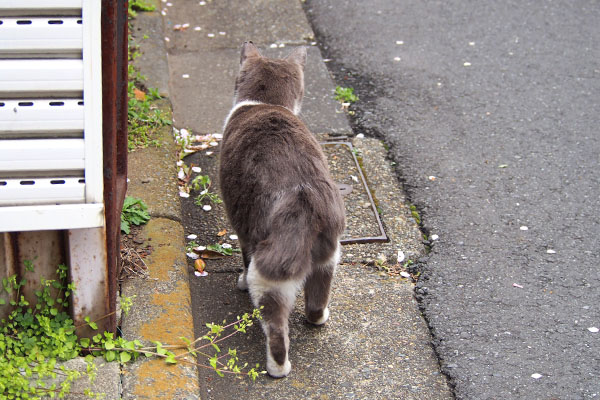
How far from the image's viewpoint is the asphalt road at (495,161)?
3.17 metres

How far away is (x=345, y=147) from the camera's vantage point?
15.3ft

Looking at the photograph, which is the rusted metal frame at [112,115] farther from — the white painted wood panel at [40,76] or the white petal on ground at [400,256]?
the white petal on ground at [400,256]

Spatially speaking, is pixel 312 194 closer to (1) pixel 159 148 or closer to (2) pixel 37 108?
(2) pixel 37 108

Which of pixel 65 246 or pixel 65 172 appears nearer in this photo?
→ pixel 65 172

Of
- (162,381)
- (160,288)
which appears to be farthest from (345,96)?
(162,381)

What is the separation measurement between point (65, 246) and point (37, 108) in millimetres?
620

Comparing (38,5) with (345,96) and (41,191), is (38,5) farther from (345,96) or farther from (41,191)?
(345,96)

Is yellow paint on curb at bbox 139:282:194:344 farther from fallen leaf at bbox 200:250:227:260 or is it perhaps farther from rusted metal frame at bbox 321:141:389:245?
rusted metal frame at bbox 321:141:389:245

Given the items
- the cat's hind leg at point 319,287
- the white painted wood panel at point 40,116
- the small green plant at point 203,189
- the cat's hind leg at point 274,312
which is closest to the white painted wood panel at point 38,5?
the white painted wood panel at point 40,116

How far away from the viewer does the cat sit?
9.27ft

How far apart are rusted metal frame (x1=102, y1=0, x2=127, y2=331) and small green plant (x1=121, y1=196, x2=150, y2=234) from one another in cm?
39

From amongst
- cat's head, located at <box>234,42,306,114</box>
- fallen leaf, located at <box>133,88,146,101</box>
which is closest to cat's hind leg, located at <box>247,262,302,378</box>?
cat's head, located at <box>234,42,306,114</box>

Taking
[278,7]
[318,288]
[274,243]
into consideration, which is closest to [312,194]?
[274,243]

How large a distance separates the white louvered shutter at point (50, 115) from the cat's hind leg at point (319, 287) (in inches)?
41.2
